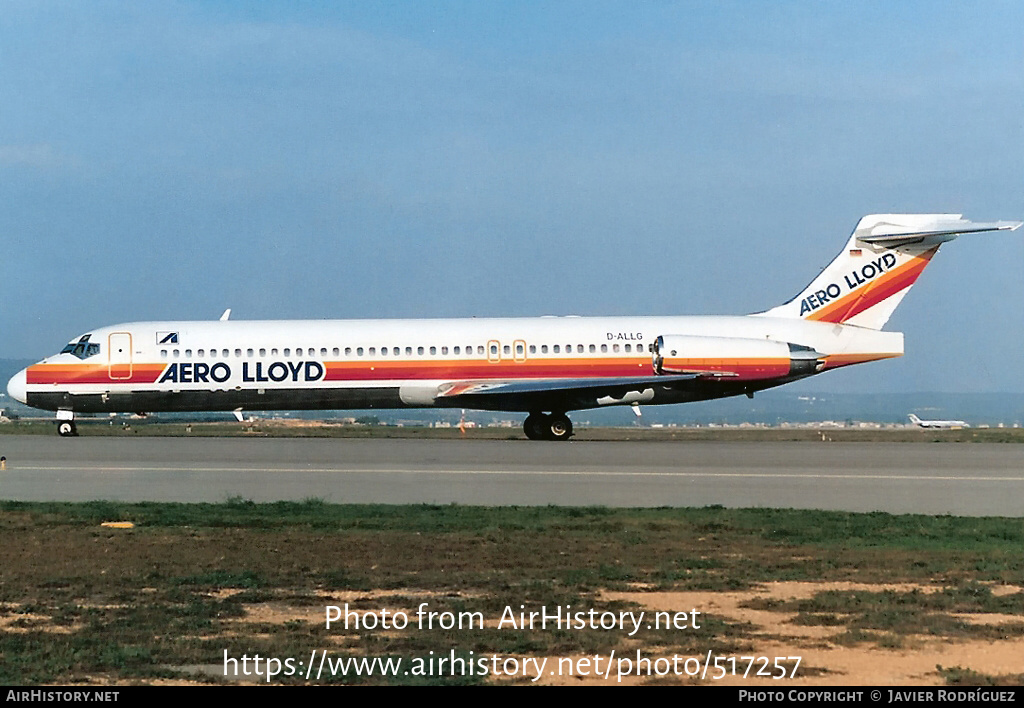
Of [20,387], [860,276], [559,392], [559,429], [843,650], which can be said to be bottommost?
[843,650]

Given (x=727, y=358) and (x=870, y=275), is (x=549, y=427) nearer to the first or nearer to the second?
(x=727, y=358)

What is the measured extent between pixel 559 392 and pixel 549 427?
1300 mm

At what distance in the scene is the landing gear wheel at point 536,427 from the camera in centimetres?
3139

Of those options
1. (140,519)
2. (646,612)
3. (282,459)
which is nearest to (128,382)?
(282,459)

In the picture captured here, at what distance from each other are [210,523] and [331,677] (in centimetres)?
739

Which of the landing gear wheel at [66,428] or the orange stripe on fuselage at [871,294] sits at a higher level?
the orange stripe on fuselage at [871,294]

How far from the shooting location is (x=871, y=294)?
3209 centimetres

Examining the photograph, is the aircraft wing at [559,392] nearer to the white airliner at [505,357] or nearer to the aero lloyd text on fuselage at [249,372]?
the white airliner at [505,357]

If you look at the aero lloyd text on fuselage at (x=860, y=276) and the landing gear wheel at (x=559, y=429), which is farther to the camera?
the aero lloyd text on fuselage at (x=860, y=276)

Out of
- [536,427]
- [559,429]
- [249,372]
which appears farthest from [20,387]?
[559,429]

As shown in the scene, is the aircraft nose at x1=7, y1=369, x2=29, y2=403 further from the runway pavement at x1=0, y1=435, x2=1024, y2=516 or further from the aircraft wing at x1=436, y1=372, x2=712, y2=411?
A: the aircraft wing at x1=436, y1=372, x2=712, y2=411

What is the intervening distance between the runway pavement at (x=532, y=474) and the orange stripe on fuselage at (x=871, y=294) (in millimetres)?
4538

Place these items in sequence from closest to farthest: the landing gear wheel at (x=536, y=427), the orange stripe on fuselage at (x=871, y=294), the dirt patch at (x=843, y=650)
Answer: the dirt patch at (x=843, y=650) < the landing gear wheel at (x=536, y=427) < the orange stripe on fuselage at (x=871, y=294)

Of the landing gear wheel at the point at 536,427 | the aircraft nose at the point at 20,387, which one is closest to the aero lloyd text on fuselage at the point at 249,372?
the aircraft nose at the point at 20,387
